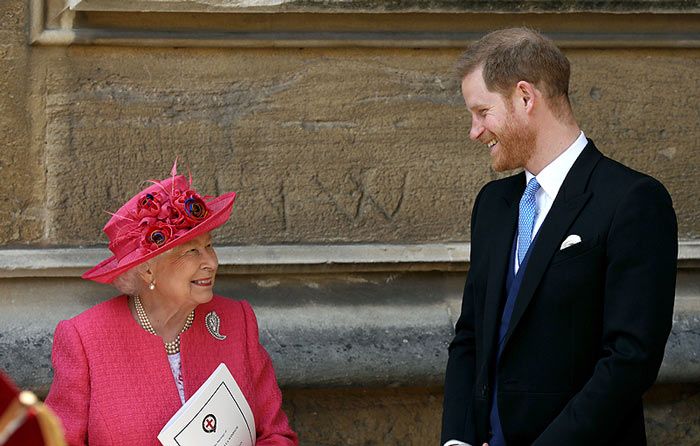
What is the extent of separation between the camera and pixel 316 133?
4.14m

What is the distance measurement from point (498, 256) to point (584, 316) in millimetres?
276

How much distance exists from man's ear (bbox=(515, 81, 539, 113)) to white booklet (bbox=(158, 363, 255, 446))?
100 centimetres

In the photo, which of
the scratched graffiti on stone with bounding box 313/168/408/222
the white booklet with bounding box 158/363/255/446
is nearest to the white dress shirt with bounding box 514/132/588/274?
the white booklet with bounding box 158/363/255/446

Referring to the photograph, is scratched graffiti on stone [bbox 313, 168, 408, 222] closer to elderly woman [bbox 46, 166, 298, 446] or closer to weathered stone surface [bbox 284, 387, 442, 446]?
weathered stone surface [bbox 284, 387, 442, 446]

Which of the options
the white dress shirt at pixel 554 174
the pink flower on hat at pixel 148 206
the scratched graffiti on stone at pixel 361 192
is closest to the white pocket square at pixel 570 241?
the white dress shirt at pixel 554 174

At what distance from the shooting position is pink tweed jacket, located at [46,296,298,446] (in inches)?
122

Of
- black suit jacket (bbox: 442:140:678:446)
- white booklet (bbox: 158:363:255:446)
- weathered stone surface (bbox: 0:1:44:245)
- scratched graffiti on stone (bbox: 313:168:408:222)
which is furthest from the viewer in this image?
scratched graffiti on stone (bbox: 313:168:408:222)

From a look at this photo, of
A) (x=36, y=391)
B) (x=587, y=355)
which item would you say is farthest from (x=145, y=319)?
(x=587, y=355)

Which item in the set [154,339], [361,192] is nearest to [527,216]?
[154,339]

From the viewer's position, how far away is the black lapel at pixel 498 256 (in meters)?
2.86

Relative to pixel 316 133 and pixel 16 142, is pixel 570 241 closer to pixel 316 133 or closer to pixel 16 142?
pixel 316 133

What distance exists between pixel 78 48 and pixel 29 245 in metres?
0.66

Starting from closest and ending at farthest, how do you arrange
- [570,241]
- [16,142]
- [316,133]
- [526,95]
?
A: [570,241], [526,95], [16,142], [316,133]


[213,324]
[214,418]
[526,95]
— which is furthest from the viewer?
[213,324]
